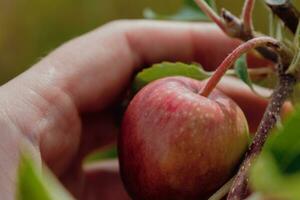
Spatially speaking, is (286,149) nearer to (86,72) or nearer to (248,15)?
(248,15)

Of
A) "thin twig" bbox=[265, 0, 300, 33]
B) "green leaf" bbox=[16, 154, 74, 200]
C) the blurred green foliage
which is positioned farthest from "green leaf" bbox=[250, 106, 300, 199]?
the blurred green foliage

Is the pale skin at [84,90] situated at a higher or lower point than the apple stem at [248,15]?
lower

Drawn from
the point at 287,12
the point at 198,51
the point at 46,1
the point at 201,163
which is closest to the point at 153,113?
the point at 201,163

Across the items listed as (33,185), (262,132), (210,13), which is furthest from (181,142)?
(33,185)

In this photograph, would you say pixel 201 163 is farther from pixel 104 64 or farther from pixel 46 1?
pixel 46 1

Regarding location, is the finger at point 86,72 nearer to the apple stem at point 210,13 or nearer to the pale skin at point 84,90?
the pale skin at point 84,90

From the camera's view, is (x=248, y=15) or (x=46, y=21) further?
(x=46, y=21)

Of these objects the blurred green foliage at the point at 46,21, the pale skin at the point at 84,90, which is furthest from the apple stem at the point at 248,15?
the blurred green foliage at the point at 46,21
